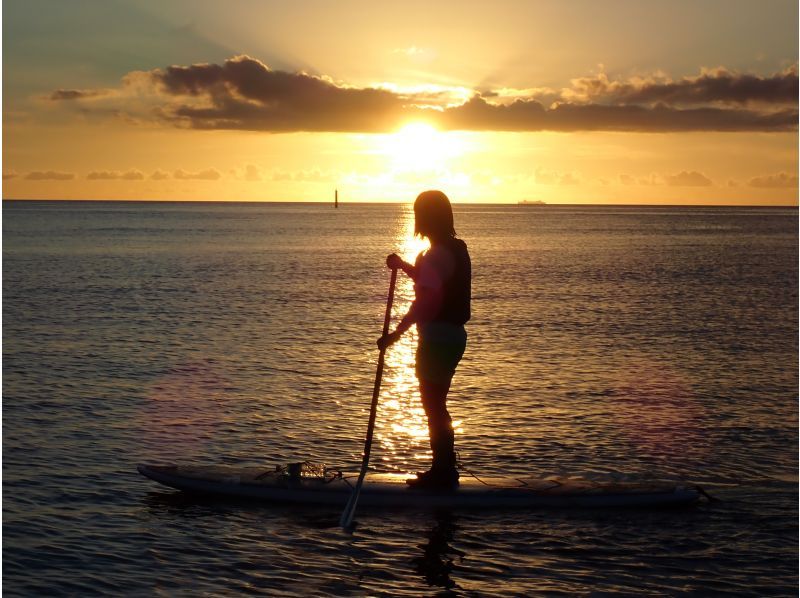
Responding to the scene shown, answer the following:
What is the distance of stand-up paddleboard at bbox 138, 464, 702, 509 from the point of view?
1240 cm

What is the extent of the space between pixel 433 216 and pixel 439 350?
1.54 m

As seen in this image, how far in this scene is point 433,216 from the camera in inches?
437

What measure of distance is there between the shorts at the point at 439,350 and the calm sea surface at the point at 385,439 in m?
1.91

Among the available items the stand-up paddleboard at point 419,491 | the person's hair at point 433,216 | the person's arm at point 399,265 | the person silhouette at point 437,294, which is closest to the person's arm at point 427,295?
the person silhouette at point 437,294

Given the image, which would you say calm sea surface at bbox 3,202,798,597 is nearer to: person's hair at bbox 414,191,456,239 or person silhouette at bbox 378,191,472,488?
person silhouette at bbox 378,191,472,488

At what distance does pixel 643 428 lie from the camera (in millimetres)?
17203

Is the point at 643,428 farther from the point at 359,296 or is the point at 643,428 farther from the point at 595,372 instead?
the point at 359,296

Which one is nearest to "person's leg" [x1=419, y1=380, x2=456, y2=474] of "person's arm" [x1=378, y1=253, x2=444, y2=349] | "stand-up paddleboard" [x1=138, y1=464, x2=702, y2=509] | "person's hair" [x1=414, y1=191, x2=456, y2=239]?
"stand-up paddleboard" [x1=138, y1=464, x2=702, y2=509]

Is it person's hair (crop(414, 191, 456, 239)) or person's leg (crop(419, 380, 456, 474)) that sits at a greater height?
person's hair (crop(414, 191, 456, 239))

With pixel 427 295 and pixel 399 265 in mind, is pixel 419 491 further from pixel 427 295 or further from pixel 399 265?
pixel 399 265

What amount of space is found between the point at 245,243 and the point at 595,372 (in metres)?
82.1

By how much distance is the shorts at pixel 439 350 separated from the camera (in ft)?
36.8

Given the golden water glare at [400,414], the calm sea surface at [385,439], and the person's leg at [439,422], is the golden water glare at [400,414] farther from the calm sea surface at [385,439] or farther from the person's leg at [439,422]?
the person's leg at [439,422]

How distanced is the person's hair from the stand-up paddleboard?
3399 millimetres
